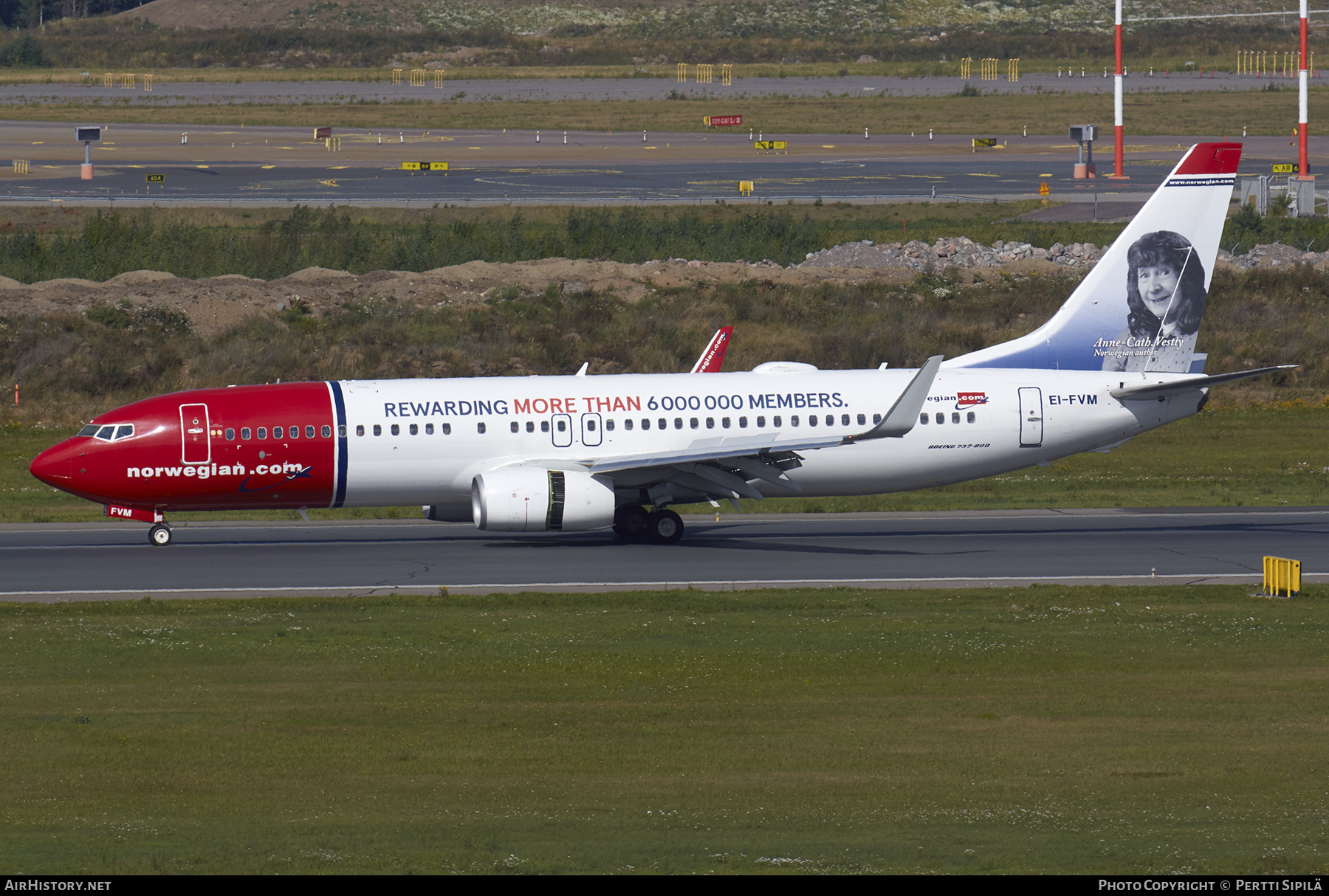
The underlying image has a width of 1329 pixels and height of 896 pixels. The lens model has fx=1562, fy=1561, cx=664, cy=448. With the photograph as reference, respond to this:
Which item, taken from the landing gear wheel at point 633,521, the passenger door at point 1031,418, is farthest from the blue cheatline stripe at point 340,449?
the passenger door at point 1031,418

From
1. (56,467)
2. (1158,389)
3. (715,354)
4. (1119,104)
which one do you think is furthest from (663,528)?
(1119,104)

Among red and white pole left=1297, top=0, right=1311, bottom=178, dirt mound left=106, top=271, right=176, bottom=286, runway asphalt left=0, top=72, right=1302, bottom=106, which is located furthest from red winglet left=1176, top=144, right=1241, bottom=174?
runway asphalt left=0, top=72, right=1302, bottom=106

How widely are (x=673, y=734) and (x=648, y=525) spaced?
1675cm

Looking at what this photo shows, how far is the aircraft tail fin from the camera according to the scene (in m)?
39.8

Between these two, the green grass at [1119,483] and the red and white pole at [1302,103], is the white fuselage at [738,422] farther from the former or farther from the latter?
the red and white pole at [1302,103]

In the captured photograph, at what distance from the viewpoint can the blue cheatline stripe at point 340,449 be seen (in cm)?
3584

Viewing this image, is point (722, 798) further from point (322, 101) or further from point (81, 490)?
point (322, 101)

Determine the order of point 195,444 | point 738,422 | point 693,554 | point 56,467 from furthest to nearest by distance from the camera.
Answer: point 738,422, point 693,554, point 195,444, point 56,467

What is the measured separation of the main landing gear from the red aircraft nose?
41.3ft

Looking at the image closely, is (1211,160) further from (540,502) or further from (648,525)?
(540,502)

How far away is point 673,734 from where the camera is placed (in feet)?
68.9

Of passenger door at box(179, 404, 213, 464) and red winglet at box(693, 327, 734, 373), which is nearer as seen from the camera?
passenger door at box(179, 404, 213, 464)

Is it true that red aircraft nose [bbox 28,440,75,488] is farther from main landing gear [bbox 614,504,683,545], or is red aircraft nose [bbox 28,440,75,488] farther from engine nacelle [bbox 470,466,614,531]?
main landing gear [bbox 614,504,683,545]

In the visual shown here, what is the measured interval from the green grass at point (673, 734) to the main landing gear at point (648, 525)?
674cm
